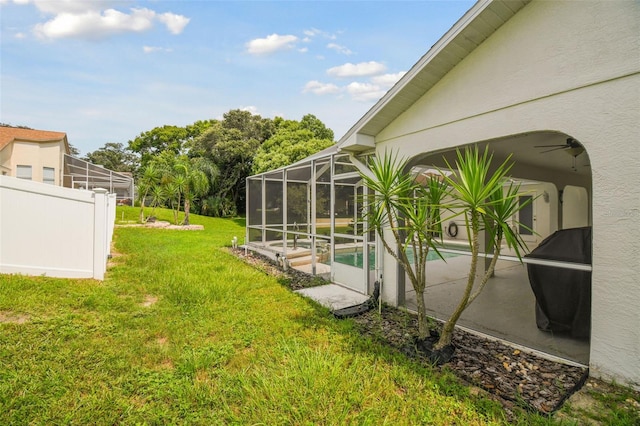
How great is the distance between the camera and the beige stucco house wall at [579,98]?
2.90m

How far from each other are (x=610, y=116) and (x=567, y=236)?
183 cm

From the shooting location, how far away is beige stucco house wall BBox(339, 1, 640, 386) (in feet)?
9.52

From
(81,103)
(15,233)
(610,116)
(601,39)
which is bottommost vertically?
(15,233)

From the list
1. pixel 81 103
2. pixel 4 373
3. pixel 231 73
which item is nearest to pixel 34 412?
pixel 4 373

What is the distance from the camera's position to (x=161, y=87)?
13.6 m

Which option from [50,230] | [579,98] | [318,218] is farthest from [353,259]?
[50,230]

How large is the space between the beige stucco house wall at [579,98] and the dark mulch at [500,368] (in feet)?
1.38

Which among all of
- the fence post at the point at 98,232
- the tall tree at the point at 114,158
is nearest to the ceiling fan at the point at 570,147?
the fence post at the point at 98,232

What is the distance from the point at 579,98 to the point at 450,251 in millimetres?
2175

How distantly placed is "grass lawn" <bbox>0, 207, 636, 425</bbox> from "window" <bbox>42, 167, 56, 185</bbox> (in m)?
17.9

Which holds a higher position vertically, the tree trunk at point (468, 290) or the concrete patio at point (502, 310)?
the tree trunk at point (468, 290)

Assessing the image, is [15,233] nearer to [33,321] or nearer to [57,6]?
[33,321]

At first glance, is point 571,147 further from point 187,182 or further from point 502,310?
point 187,182

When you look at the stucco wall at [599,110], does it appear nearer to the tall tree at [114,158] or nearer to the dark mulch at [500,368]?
the dark mulch at [500,368]
